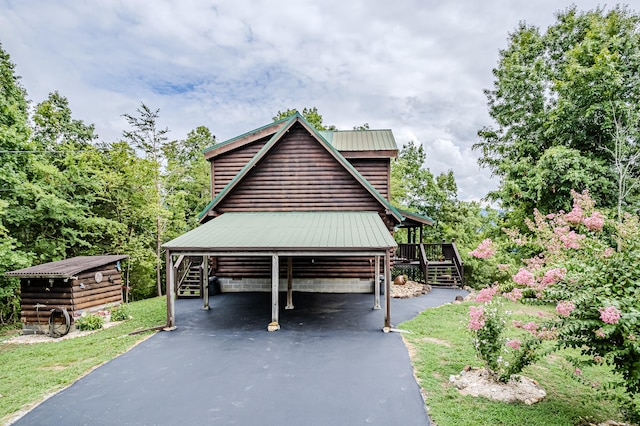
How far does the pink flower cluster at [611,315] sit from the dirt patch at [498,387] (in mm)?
2126

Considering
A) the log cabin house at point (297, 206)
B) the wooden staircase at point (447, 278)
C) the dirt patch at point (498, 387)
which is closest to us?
the dirt patch at point (498, 387)

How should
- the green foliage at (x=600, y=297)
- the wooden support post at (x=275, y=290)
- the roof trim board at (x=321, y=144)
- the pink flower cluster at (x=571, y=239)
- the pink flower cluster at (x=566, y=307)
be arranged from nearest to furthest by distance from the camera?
the green foliage at (x=600, y=297)
the pink flower cluster at (x=566, y=307)
the pink flower cluster at (x=571, y=239)
the wooden support post at (x=275, y=290)
the roof trim board at (x=321, y=144)

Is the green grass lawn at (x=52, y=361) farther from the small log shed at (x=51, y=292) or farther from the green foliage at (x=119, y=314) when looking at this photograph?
the small log shed at (x=51, y=292)

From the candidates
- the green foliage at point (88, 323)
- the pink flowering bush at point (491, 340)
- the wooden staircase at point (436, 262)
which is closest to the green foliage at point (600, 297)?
the pink flowering bush at point (491, 340)

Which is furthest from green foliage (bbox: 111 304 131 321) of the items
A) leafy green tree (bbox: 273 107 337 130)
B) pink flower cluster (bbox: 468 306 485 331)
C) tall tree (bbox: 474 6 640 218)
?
leafy green tree (bbox: 273 107 337 130)

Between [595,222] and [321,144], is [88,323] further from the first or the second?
[595,222]

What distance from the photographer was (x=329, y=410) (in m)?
4.41

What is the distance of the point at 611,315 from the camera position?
124 inches

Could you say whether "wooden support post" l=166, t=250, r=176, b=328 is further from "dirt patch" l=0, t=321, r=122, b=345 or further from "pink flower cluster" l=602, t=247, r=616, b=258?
"pink flower cluster" l=602, t=247, r=616, b=258

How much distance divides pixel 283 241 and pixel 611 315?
6448mm

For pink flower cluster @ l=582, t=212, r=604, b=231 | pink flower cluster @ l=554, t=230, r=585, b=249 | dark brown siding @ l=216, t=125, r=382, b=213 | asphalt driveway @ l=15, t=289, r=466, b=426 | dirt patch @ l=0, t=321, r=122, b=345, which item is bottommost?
dirt patch @ l=0, t=321, r=122, b=345

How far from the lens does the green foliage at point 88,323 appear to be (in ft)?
30.9

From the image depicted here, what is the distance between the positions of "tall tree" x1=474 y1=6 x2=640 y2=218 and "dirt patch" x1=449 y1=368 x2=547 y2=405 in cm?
844

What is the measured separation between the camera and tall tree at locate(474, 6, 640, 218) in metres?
10.5
